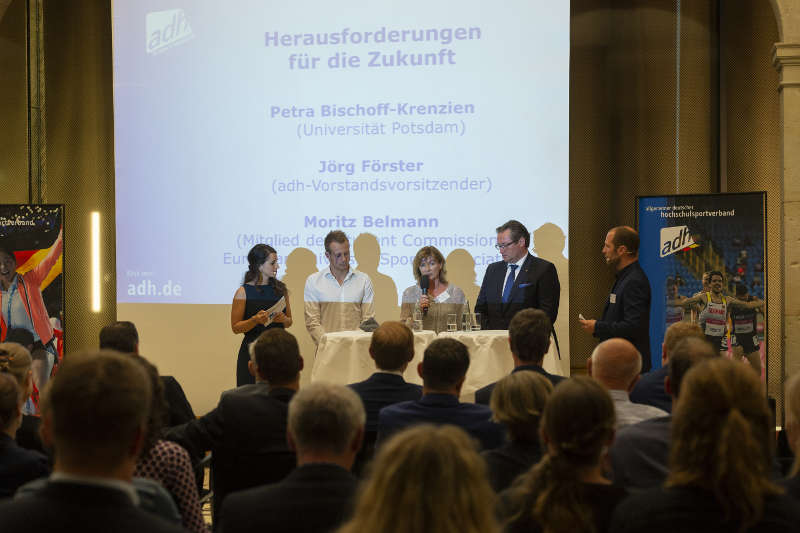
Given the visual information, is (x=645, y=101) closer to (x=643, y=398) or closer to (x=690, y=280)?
(x=690, y=280)

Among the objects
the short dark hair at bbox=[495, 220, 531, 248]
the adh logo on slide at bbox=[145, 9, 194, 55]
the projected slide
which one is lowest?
the short dark hair at bbox=[495, 220, 531, 248]

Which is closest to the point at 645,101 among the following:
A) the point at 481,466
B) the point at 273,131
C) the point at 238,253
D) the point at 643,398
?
the point at 273,131

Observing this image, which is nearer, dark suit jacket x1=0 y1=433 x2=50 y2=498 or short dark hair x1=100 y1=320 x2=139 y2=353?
dark suit jacket x1=0 y1=433 x2=50 y2=498

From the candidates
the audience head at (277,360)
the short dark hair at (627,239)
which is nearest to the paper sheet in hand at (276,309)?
the short dark hair at (627,239)

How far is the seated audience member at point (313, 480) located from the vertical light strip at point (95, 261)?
253 inches

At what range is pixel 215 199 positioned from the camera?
21.9 ft

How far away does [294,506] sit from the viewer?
1.70 metres

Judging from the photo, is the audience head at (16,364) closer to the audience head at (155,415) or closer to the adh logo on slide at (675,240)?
the audience head at (155,415)

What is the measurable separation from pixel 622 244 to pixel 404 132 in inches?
82.4

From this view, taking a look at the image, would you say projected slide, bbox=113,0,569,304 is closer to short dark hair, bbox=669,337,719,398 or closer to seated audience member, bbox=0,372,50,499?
short dark hair, bbox=669,337,719,398

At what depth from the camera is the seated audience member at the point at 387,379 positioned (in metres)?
3.14

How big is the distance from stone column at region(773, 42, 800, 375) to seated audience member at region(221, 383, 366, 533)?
4116mm

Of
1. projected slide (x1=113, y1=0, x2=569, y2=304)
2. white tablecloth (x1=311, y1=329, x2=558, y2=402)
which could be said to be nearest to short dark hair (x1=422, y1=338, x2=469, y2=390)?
white tablecloth (x1=311, y1=329, x2=558, y2=402)

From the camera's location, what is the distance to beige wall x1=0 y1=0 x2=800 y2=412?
679cm
